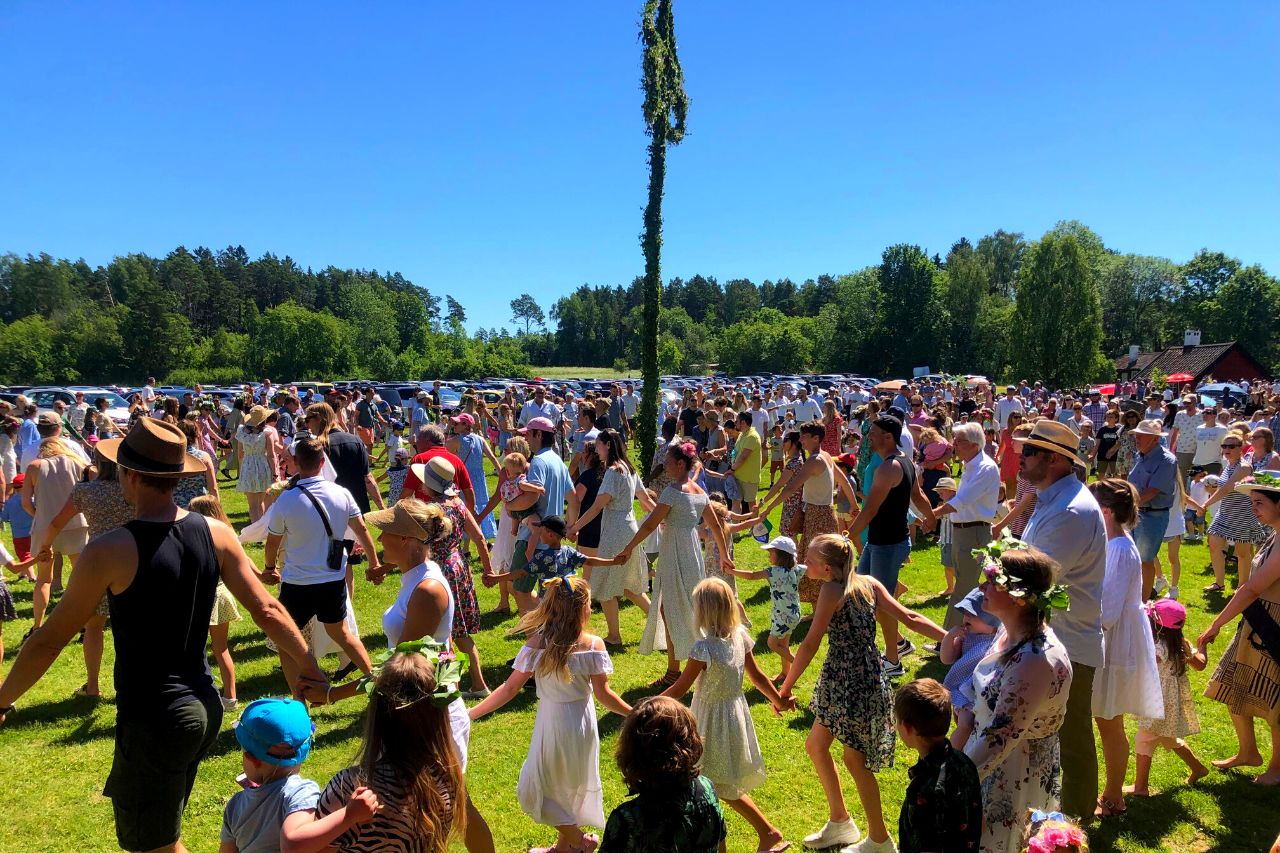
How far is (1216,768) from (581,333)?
98.8m

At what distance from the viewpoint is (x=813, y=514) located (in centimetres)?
750

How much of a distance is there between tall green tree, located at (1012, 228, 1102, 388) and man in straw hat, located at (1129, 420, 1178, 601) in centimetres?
4579

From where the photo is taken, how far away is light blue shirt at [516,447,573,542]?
7430 mm

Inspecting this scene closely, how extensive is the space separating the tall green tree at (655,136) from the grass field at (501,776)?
11.7 metres

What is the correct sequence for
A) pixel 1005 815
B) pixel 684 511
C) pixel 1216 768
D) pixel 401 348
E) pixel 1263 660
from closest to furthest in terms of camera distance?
pixel 1005 815
pixel 1263 660
pixel 1216 768
pixel 684 511
pixel 401 348

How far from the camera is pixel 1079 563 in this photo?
368 centimetres

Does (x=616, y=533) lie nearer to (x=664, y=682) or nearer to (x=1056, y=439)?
(x=664, y=682)

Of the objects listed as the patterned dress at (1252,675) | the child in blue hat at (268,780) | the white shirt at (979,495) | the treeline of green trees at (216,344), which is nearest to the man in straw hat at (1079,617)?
the patterned dress at (1252,675)

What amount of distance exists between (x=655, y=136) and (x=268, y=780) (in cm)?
1694

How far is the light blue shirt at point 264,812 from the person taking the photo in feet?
8.42

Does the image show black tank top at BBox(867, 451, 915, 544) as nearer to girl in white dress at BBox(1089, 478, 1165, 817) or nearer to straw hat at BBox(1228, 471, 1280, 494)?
girl in white dress at BBox(1089, 478, 1165, 817)

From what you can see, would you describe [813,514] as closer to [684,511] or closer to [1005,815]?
[684,511]

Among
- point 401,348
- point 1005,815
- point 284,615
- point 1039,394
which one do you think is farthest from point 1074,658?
point 401,348

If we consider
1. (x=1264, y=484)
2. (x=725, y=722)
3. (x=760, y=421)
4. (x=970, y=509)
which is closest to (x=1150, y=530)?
(x=970, y=509)
